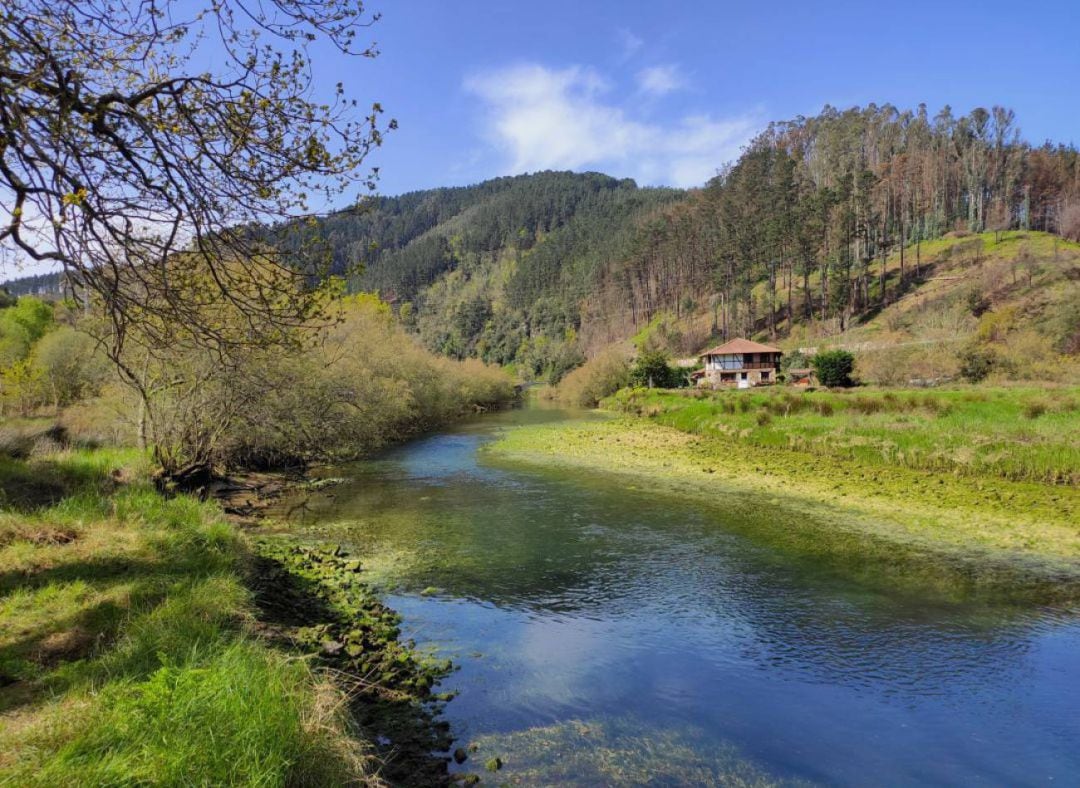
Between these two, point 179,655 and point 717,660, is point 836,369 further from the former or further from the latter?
point 179,655

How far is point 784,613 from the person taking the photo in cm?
1303

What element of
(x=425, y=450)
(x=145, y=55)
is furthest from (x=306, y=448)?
(x=145, y=55)

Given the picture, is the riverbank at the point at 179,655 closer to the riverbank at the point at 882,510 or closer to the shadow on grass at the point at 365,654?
the shadow on grass at the point at 365,654

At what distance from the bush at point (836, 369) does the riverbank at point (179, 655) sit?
46940 mm

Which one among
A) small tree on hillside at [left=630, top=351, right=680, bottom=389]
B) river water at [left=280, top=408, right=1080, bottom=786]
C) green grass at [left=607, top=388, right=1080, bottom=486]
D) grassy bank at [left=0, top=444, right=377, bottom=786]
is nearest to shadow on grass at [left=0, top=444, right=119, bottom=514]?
grassy bank at [left=0, top=444, right=377, bottom=786]

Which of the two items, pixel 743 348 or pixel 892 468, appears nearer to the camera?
pixel 892 468

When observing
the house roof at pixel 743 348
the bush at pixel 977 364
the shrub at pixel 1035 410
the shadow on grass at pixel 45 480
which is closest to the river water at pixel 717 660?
the shadow on grass at pixel 45 480

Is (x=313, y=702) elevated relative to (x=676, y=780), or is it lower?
elevated

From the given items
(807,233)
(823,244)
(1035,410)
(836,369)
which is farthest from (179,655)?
(823,244)

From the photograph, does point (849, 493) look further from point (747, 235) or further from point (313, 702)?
point (747, 235)

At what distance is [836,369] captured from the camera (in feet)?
169

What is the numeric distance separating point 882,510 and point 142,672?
864 inches

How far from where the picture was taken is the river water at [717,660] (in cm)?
812

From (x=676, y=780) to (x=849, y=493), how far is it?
1937cm
